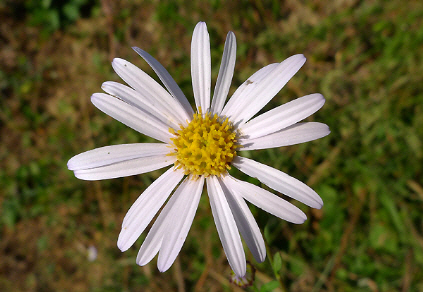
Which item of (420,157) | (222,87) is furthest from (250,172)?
(420,157)

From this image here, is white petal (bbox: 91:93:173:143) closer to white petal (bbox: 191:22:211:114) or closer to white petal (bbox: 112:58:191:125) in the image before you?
white petal (bbox: 112:58:191:125)

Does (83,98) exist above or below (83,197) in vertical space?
above

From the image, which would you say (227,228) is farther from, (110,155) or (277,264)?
(110,155)

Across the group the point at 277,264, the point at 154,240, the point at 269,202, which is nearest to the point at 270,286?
the point at 277,264

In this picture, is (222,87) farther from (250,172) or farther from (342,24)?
Answer: (342,24)

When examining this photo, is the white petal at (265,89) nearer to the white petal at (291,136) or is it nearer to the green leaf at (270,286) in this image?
the white petal at (291,136)

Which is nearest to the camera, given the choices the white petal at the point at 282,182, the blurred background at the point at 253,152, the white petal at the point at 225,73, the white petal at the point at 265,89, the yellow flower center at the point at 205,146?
the white petal at the point at 282,182

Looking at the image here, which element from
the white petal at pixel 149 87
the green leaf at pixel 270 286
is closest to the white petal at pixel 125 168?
the white petal at pixel 149 87
